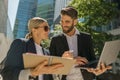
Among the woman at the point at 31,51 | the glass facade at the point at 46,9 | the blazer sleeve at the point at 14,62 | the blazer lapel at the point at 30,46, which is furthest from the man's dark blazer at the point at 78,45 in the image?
the glass facade at the point at 46,9

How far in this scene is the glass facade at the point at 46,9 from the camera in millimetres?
82938

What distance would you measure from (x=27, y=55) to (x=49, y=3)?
290 ft

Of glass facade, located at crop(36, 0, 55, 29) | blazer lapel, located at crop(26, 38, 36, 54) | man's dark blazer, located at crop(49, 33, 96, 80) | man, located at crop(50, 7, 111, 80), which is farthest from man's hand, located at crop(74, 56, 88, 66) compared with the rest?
glass facade, located at crop(36, 0, 55, 29)

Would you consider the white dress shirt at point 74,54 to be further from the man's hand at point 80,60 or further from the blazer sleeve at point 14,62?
the blazer sleeve at point 14,62

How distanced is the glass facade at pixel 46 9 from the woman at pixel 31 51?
75.7 m

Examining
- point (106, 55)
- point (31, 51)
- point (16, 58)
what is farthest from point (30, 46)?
point (106, 55)

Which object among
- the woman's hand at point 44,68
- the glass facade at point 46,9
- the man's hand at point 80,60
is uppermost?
the woman's hand at point 44,68

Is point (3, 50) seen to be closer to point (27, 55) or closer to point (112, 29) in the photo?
point (27, 55)

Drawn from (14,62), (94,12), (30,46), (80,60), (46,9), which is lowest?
(46,9)

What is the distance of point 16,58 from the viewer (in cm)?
349

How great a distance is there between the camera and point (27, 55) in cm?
329

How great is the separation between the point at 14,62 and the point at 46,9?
8448cm

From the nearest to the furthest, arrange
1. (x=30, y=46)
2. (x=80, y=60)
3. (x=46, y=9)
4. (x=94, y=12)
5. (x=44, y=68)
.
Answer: (x=44, y=68) → (x=30, y=46) → (x=80, y=60) → (x=94, y=12) → (x=46, y=9)

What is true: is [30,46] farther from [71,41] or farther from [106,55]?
[106,55]
